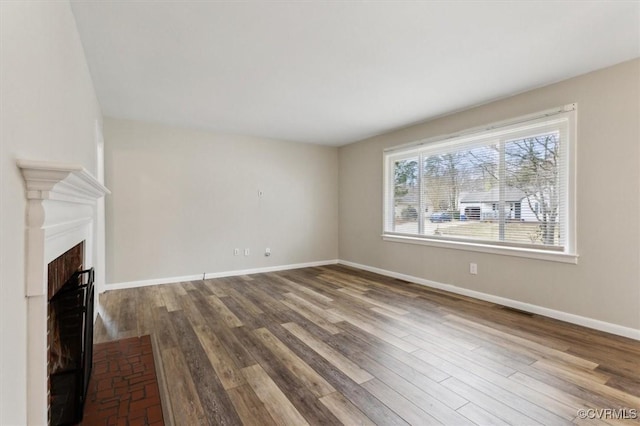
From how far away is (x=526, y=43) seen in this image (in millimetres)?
2375

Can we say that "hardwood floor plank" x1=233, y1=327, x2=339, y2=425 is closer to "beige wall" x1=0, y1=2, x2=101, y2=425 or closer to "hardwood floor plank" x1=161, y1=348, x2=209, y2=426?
"hardwood floor plank" x1=161, y1=348, x2=209, y2=426

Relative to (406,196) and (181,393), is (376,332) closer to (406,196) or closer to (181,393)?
(181,393)

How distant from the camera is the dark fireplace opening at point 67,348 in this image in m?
1.57

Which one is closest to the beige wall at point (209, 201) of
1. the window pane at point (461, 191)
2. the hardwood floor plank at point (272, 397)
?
the window pane at point (461, 191)

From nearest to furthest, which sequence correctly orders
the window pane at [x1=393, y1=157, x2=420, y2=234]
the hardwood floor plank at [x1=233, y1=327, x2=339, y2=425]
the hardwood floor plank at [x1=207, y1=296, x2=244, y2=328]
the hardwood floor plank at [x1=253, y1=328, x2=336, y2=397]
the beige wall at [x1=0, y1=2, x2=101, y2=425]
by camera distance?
the beige wall at [x1=0, y1=2, x2=101, y2=425] → the hardwood floor plank at [x1=233, y1=327, x2=339, y2=425] → the hardwood floor plank at [x1=253, y1=328, x2=336, y2=397] → the hardwood floor plank at [x1=207, y1=296, x2=244, y2=328] → the window pane at [x1=393, y1=157, x2=420, y2=234]

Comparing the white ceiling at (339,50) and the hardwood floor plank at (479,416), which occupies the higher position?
the white ceiling at (339,50)

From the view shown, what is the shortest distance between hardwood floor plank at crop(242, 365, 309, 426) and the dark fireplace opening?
0.93 meters

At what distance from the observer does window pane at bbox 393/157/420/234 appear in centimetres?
472

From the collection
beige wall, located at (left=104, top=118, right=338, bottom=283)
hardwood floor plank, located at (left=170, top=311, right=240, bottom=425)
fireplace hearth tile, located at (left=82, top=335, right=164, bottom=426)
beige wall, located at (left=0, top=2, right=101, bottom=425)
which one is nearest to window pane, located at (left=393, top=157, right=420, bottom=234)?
beige wall, located at (left=104, top=118, right=338, bottom=283)

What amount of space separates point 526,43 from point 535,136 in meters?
1.27

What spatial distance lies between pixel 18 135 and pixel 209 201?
4.04 meters

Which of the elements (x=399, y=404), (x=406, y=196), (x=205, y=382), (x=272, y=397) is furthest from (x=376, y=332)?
(x=406, y=196)

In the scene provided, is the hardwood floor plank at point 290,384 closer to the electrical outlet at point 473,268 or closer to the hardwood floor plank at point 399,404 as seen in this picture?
the hardwood floor plank at point 399,404

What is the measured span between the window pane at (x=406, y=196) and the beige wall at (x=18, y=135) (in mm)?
4244
